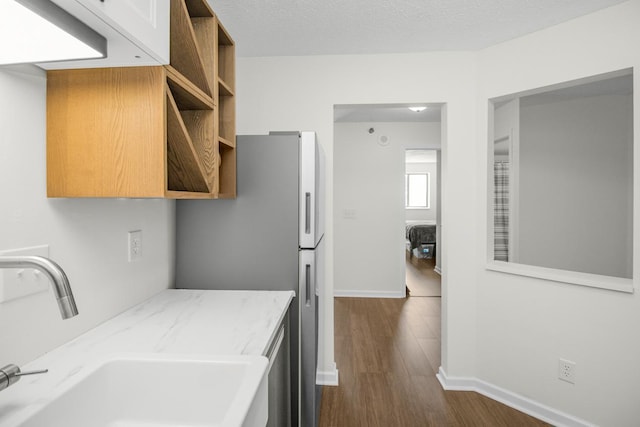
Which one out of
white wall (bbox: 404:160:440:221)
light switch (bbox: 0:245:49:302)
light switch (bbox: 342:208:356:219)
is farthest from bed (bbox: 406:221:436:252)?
light switch (bbox: 0:245:49:302)

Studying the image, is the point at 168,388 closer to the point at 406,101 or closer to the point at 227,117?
the point at 227,117

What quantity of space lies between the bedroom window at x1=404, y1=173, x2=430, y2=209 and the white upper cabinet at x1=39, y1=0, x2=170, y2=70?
9095 millimetres

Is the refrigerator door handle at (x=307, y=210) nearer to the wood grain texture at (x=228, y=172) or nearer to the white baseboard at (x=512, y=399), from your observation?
the wood grain texture at (x=228, y=172)

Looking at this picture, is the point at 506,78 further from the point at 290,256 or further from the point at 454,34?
the point at 290,256

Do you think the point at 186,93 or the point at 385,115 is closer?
the point at 186,93

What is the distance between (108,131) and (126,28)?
325mm

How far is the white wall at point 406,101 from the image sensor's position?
238 cm

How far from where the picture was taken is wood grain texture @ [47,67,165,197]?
96 centimetres

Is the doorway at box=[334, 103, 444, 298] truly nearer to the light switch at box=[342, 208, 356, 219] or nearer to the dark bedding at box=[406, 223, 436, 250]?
the light switch at box=[342, 208, 356, 219]

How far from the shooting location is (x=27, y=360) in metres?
0.93

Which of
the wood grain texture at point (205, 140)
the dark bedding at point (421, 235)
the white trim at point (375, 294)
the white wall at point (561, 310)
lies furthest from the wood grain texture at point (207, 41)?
the dark bedding at point (421, 235)

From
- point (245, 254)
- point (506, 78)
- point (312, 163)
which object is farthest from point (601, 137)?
point (245, 254)

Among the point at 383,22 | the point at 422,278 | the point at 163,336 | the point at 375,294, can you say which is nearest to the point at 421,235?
the point at 422,278

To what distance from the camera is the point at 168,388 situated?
0.94m
